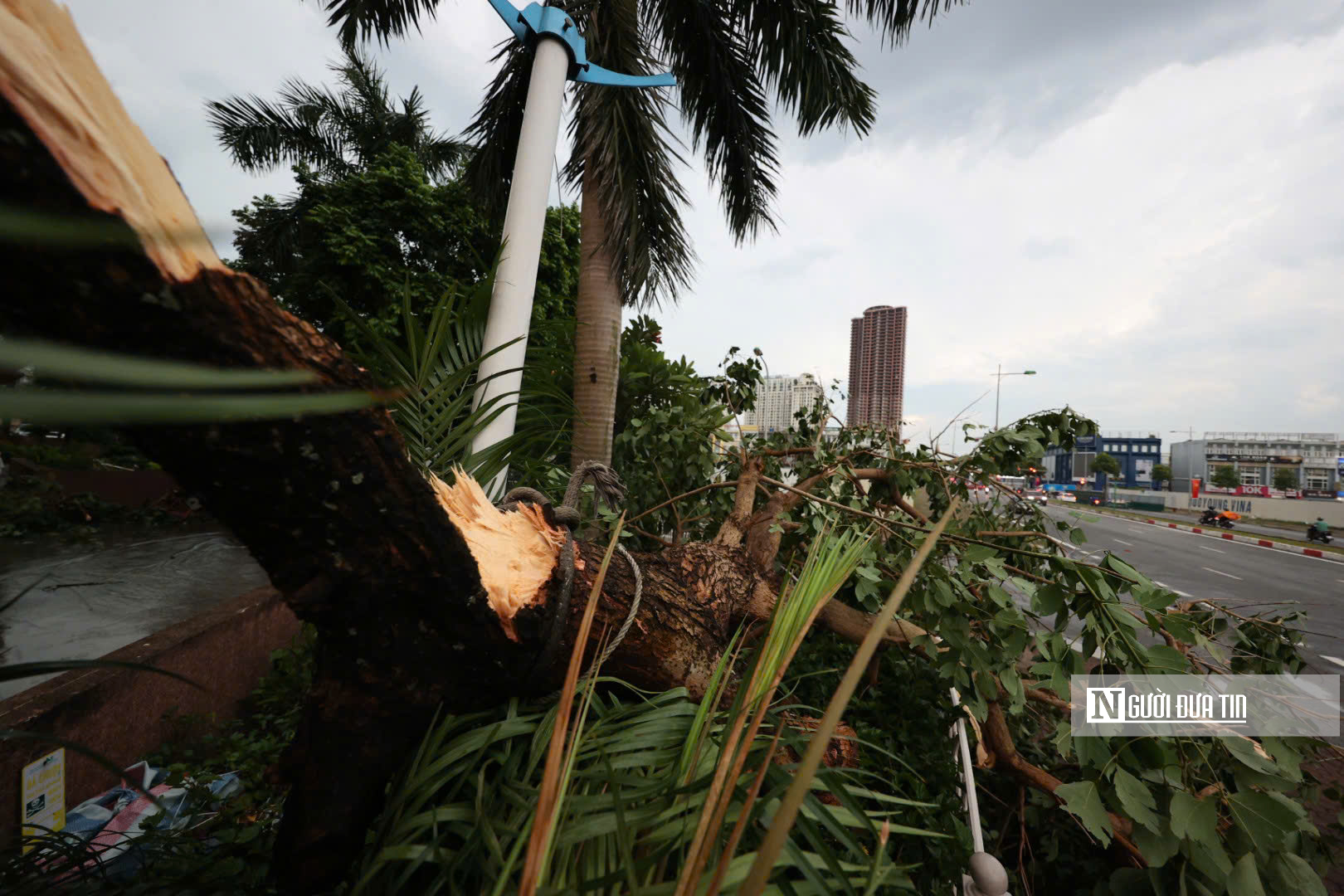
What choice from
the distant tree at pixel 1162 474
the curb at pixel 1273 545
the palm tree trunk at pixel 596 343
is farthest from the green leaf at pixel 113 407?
the distant tree at pixel 1162 474

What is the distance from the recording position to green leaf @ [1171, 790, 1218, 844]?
932 millimetres

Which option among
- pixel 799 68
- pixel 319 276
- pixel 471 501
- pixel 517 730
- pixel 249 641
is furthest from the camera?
pixel 319 276

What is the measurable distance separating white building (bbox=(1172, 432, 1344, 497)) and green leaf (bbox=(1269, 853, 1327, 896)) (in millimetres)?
66748

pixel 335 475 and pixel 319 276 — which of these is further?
pixel 319 276

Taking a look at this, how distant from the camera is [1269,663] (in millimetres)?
1545

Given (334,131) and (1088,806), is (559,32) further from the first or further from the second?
(334,131)

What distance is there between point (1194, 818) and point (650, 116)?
3.93 metres

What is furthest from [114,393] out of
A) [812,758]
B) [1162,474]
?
[1162,474]

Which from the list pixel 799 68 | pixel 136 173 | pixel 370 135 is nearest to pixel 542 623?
pixel 136 173

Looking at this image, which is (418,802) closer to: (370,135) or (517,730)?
(517,730)

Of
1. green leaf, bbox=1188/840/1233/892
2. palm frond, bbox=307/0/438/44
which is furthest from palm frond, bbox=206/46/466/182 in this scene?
green leaf, bbox=1188/840/1233/892

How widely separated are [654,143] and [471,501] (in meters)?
3.13

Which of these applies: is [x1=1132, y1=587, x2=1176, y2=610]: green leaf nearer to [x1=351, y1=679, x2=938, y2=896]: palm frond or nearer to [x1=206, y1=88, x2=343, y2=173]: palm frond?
[x1=351, y1=679, x2=938, y2=896]: palm frond

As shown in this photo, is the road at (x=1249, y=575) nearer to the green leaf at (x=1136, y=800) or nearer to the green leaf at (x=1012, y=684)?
the green leaf at (x=1012, y=684)
